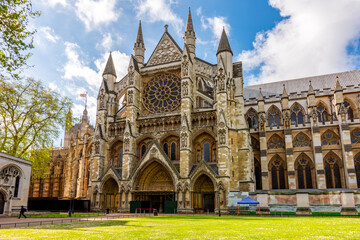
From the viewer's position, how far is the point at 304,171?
128 ft

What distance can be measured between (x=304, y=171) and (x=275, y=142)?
5396mm

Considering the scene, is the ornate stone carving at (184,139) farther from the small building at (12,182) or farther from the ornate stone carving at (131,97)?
the small building at (12,182)

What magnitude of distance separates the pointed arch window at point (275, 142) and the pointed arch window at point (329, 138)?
5.23 meters

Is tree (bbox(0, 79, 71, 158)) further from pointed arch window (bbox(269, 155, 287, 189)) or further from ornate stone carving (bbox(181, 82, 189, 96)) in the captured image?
pointed arch window (bbox(269, 155, 287, 189))

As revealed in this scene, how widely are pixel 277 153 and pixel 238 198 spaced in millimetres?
14959

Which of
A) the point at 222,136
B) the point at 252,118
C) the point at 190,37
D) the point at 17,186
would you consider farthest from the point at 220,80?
the point at 17,186

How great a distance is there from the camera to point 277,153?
4097cm

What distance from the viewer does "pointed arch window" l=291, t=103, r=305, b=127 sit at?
4335 cm

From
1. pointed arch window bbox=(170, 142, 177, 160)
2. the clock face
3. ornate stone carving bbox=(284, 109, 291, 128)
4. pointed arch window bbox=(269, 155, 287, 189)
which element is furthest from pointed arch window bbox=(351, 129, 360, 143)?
pointed arch window bbox=(170, 142, 177, 160)

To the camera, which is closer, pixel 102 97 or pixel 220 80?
pixel 220 80

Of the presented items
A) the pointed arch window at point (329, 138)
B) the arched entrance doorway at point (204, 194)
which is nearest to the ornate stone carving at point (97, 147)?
the arched entrance doorway at point (204, 194)

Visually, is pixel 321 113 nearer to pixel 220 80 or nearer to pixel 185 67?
pixel 220 80

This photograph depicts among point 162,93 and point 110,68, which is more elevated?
point 110,68

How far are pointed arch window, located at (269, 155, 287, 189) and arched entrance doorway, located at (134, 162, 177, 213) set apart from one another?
1567 cm
